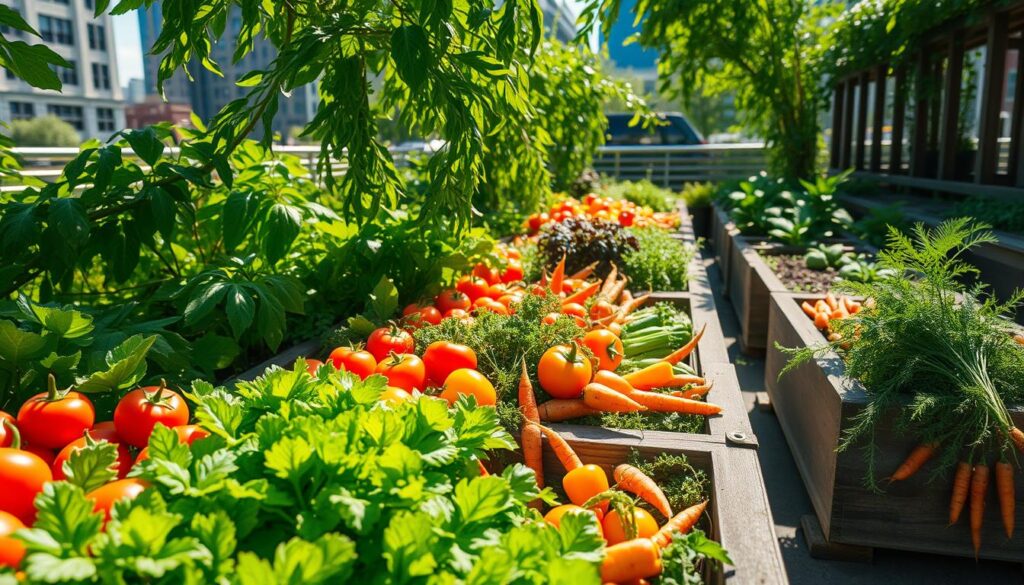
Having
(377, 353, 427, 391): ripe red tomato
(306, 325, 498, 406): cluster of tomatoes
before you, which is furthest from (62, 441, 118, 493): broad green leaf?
(377, 353, 427, 391): ripe red tomato

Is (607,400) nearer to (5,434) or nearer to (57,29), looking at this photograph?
(5,434)

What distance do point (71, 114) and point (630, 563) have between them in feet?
234

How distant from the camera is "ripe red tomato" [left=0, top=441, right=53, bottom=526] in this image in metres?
1.27

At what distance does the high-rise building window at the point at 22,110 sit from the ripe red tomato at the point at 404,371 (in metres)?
62.1

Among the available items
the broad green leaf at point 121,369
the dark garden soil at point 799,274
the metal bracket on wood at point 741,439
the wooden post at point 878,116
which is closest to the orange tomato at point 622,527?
the metal bracket on wood at point 741,439

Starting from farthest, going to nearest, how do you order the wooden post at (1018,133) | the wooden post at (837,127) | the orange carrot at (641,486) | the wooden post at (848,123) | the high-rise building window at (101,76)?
1. the high-rise building window at (101,76)
2. the wooden post at (837,127)
3. the wooden post at (848,123)
4. the wooden post at (1018,133)
5. the orange carrot at (641,486)

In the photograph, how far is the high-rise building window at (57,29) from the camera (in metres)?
55.8

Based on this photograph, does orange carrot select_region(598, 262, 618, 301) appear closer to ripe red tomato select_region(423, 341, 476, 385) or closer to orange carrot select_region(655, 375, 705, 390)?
orange carrot select_region(655, 375, 705, 390)

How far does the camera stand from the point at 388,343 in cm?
243

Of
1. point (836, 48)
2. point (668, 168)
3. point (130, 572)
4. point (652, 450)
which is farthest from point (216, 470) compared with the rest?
point (668, 168)

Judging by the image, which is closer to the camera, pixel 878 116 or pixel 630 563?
pixel 630 563

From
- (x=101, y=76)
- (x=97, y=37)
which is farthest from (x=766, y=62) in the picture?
A: (x=97, y=37)

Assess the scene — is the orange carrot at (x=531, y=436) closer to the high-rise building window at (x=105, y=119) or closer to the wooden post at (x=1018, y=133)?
the wooden post at (x=1018, y=133)

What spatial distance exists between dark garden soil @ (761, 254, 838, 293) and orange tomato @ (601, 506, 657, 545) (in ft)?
9.58
